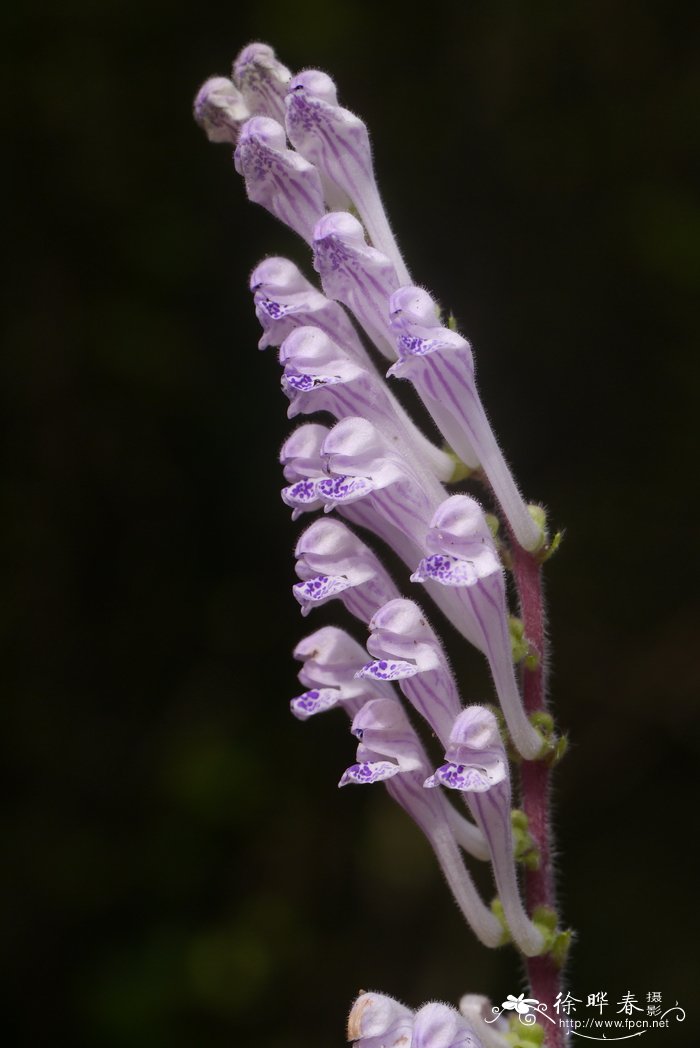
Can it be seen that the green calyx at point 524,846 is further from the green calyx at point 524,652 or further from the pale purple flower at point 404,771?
the green calyx at point 524,652

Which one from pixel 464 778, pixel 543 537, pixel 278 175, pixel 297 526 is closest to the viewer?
pixel 464 778

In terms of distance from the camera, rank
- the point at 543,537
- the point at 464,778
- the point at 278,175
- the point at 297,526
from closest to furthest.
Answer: the point at 464,778, the point at 543,537, the point at 278,175, the point at 297,526

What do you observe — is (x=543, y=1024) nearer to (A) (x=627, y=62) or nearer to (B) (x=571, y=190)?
(B) (x=571, y=190)

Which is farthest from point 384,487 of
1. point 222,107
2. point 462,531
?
point 222,107

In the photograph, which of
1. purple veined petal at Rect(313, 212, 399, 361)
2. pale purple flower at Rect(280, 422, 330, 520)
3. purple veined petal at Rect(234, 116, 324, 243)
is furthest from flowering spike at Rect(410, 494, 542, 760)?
purple veined petal at Rect(234, 116, 324, 243)

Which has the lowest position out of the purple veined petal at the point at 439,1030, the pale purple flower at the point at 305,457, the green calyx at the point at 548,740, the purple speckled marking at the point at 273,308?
the purple veined petal at the point at 439,1030

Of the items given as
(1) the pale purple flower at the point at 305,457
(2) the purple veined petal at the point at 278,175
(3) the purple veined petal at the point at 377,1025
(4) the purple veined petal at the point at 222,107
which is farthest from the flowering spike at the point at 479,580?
(4) the purple veined petal at the point at 222,107

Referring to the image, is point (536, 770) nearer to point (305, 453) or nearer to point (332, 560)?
point (332, 560)
